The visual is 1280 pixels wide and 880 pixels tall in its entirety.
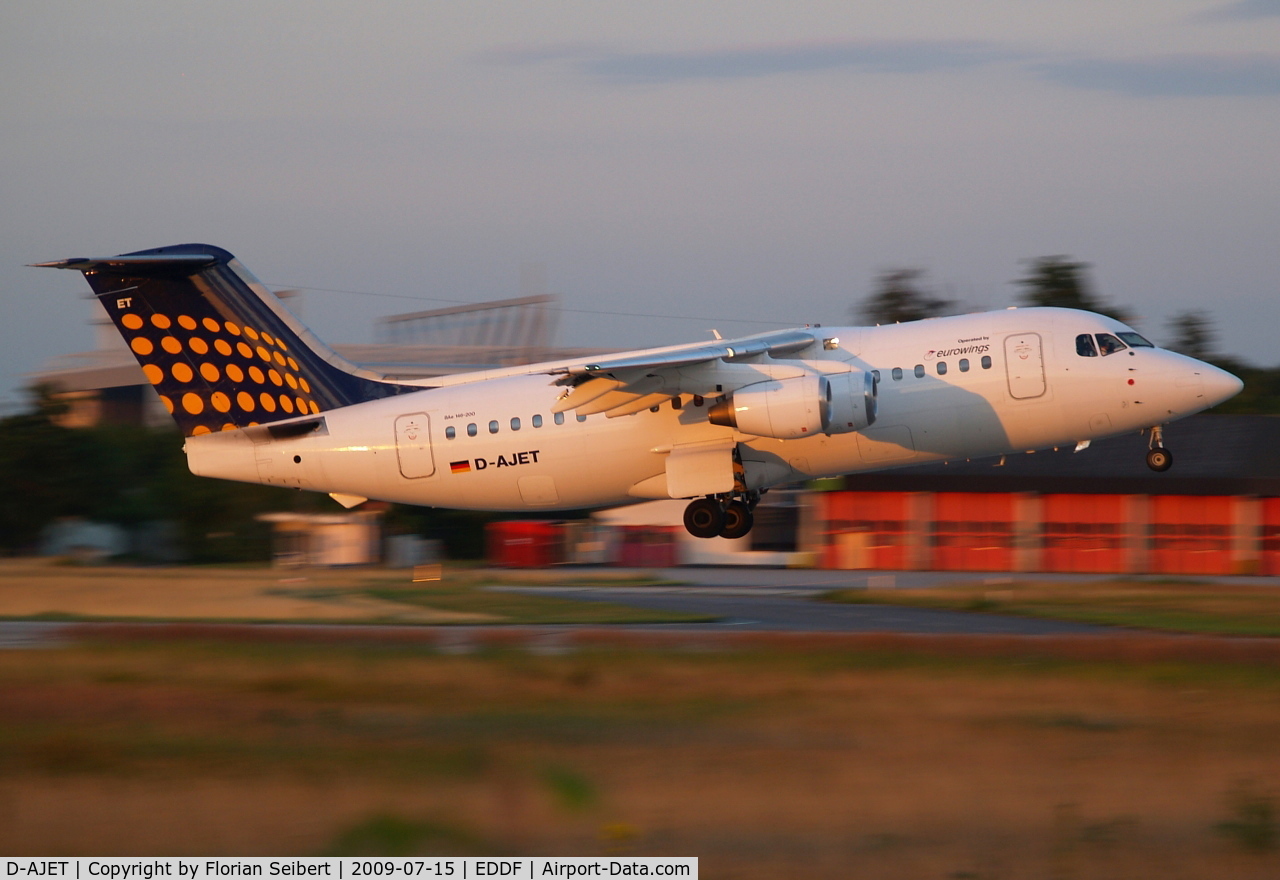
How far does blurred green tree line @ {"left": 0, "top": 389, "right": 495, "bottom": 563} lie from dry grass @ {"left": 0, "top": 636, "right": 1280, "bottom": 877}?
86.8 feet

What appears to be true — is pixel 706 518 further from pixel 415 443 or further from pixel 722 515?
pixel 415 443

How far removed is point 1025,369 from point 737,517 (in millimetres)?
5282

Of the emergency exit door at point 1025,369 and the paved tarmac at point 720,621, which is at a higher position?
the emergency exit door at point 1025,369

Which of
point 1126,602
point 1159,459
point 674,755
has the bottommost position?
point 674,755

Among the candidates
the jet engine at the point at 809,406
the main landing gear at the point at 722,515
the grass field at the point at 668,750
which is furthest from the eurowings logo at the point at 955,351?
the grass field at the point at 668,750

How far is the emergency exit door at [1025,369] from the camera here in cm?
2055

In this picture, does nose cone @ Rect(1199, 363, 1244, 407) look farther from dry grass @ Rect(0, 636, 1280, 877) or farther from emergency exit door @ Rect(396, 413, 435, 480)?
emergency exit door @ Rect(396, 413, 435, 480)

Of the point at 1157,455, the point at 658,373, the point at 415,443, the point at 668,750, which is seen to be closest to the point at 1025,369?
the point at 1157,455

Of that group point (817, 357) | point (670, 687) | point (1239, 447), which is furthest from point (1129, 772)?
point (1239, 447)

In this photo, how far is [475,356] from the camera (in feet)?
209

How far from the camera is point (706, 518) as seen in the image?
2236 centimetres

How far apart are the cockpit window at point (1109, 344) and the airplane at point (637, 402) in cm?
4

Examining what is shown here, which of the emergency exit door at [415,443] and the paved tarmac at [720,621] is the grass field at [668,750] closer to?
the paved tarmac at [720,621]

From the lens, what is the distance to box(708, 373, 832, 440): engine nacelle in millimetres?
19797
